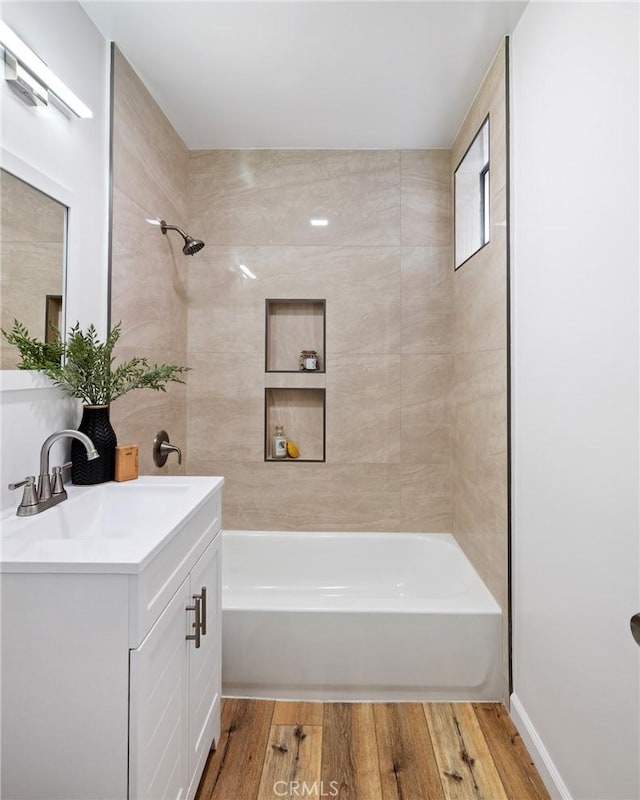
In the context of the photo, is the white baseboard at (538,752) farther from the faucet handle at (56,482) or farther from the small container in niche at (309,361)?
the small container in niche at (309,361)

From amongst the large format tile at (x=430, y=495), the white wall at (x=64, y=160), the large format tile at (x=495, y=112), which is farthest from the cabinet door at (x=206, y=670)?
the large format tile at (x=495, y=112)

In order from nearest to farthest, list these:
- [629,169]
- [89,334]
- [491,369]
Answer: [629,169] → [89,334] → [491,369]

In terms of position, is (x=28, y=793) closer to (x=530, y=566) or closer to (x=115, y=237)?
(x=530, y=566)

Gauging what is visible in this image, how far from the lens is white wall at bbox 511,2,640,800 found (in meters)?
1.07

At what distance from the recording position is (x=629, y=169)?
1053 millimetres

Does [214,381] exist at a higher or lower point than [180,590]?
higher

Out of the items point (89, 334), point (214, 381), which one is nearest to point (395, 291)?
point (214, 381)

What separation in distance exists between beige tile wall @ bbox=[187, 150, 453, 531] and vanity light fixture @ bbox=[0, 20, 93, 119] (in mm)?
1284

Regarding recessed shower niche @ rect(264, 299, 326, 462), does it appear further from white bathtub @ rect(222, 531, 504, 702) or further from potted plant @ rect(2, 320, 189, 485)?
potted plant @ rect(2, 320, 189, 485)

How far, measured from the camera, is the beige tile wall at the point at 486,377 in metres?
1.88

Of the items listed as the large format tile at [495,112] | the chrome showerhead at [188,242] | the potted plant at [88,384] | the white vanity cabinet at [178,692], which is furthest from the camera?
the chrome showerhead at [188,242]

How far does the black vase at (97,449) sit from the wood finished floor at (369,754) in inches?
40.1

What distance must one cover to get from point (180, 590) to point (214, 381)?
169cm

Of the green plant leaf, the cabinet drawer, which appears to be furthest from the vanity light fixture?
the cabinet drawer
